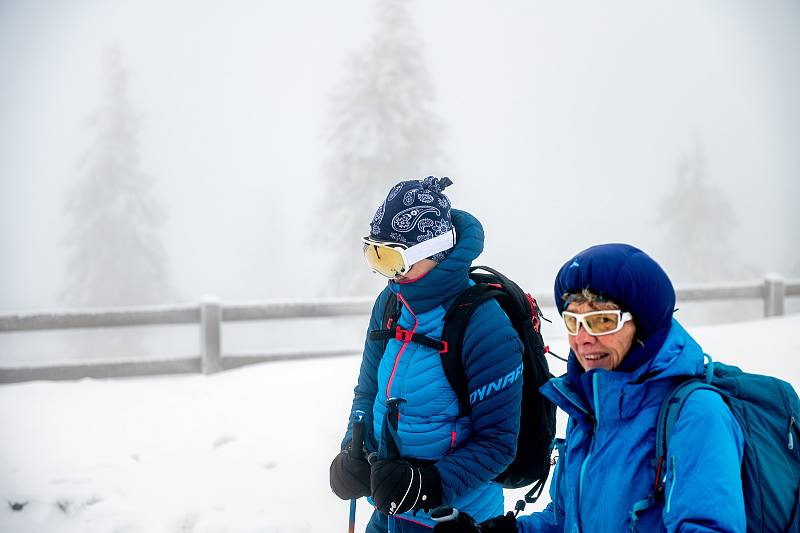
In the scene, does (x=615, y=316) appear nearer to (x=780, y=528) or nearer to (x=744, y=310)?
(x=780, y=528)

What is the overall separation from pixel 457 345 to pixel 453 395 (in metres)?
0.20

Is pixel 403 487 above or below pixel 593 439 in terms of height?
below

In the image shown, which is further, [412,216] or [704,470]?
[412,216]

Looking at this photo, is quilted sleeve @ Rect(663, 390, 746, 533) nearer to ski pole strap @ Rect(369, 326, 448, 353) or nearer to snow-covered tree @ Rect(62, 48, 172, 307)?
ski pole strap @ Rect(369, 326, 448, 353)

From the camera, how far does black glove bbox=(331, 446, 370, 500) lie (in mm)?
2559

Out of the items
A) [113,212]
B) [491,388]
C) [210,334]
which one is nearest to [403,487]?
[491,388]

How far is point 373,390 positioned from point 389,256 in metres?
0.63

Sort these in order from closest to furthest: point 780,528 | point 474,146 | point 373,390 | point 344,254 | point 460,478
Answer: point 780,528 < point 460,478 < point 373,390 < point 344,254 < point 474,146

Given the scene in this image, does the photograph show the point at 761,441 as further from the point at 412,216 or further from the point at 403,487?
the point at 412,216

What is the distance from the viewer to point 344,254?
913 inches

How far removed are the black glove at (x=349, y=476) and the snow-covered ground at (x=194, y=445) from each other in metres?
2.32

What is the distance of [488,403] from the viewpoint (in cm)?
243

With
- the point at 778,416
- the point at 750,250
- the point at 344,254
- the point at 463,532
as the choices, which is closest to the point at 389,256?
the point at 463,532

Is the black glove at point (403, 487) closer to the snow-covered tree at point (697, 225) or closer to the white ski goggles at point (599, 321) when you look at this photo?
the white ski goggles at point (599, 321)
